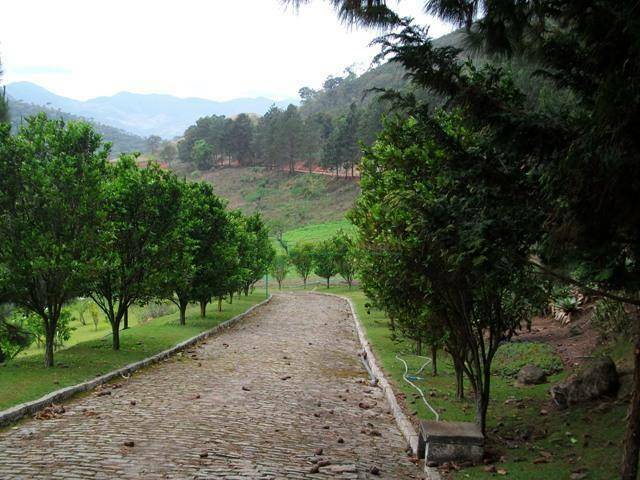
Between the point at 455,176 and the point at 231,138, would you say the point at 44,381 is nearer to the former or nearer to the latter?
the point at 455,176

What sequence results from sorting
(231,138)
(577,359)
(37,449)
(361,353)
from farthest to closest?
(231,138) < (361,353) < (577,359) < (37,449)

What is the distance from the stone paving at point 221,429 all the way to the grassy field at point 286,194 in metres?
60.4

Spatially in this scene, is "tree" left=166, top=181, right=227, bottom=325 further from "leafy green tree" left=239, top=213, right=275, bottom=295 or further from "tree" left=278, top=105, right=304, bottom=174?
"tree" left=278, top=105, right=304, bottom=174

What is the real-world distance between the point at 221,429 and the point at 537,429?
4224mm

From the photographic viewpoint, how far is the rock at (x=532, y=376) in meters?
10.3

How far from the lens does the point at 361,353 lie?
15.6 meters

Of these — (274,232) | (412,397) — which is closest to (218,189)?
(274,232)

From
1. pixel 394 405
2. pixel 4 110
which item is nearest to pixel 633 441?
pixel 394 405

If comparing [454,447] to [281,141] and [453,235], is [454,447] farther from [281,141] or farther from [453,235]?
[281,141]

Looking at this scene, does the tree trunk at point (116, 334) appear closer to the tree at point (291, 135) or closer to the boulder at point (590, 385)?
the boulder at point (590, 385)

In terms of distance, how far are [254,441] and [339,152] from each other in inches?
2864

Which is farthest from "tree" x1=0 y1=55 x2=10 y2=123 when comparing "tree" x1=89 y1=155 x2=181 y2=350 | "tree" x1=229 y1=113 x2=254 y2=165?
"tree" x1=229 y1=113 x2=254 y2=165

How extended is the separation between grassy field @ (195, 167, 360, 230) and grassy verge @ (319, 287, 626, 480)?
61098 millimetres

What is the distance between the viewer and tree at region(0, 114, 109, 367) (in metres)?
11.1
